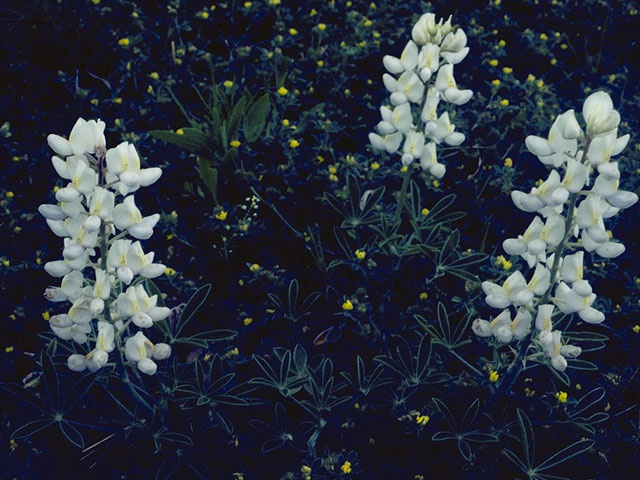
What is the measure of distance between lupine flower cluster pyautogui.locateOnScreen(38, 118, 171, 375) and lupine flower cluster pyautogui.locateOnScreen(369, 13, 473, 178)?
0.85 m

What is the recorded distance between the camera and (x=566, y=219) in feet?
5.29

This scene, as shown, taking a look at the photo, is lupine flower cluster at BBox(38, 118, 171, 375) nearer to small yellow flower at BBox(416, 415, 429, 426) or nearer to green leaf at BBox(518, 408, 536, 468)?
small yellow flower at BBox(416, 415, 429, 426)

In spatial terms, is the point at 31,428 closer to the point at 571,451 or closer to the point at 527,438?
the point at 527,438

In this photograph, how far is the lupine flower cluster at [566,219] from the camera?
1530mm

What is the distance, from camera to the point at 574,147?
158 centimetres

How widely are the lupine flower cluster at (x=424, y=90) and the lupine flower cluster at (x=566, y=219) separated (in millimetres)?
580

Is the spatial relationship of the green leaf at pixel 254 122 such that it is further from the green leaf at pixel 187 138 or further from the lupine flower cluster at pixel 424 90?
the lupine flower cluster at pixel 424 90

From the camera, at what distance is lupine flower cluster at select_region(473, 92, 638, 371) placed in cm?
153

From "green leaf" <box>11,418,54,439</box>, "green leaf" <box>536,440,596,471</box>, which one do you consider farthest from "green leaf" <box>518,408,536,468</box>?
"green leaf" <box>11,418,54,439</box>

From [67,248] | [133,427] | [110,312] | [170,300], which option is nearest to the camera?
[67,248]

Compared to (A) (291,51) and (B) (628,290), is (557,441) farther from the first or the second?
(A) (291,51)

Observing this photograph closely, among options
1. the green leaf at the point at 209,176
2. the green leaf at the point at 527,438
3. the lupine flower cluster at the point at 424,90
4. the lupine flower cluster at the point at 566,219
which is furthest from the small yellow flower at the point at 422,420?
the green leaf at the point at 209,176

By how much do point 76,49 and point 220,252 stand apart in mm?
1224

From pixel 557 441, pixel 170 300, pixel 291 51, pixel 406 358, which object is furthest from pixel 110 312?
pixel 291 51
